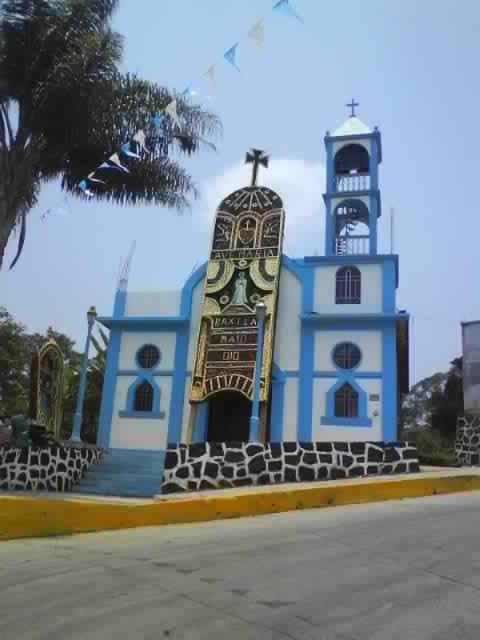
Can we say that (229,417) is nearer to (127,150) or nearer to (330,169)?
(330,169)

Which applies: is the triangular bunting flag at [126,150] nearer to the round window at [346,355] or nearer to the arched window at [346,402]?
the round window at [346,355]

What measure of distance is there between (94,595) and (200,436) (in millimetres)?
14483

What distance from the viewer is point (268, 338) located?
18641 millimetres

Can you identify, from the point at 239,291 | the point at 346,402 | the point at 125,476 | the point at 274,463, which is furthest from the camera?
the point at 239,291

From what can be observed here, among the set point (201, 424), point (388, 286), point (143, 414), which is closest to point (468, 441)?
point (388, 286)

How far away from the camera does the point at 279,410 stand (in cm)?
1850

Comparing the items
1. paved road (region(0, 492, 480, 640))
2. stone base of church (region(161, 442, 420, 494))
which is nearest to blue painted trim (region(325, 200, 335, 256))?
stone base of church (region(161, 442, 420, 494))

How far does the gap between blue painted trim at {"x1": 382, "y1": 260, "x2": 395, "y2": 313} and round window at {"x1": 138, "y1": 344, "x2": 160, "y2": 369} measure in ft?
24.3

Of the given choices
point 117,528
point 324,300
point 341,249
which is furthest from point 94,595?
point 341,249

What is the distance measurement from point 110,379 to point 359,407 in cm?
803

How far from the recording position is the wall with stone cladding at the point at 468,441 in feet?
69.5

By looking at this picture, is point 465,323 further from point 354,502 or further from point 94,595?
point 94,595

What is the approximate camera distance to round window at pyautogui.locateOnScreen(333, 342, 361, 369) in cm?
1848

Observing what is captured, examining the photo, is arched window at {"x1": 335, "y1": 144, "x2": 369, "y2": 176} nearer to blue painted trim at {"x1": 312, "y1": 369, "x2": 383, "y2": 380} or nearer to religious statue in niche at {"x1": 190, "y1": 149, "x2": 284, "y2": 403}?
religious statue in niche at {"x1": 190, "y1": 149, "x2": 284, "y2": 403}
